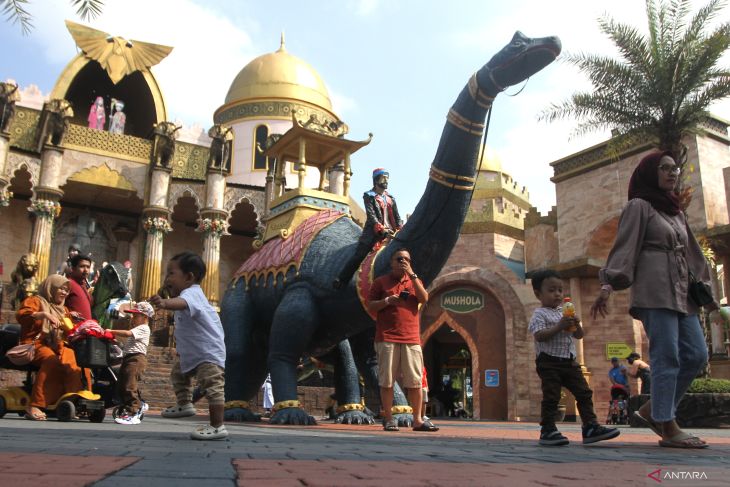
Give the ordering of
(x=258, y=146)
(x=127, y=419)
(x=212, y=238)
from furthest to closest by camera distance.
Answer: (x=258, y=146)
(x=212, y=238)
(x=127, y=419)

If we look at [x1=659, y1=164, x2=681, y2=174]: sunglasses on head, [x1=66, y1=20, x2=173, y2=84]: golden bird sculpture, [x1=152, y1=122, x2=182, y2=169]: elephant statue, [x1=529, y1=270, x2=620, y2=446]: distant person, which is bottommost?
[x1=529, y1=270, x2=620, y2=446]: distant person

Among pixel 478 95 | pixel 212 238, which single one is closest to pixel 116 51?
pixel 212 238

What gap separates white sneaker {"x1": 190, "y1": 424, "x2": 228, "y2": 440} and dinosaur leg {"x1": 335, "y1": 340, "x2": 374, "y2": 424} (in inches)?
154

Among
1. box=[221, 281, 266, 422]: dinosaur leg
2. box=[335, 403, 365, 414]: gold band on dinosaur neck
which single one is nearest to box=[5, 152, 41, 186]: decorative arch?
box=[221, 281, 266, 422]: dinosaur leg

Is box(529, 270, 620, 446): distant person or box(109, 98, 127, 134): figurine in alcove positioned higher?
box(109, 98, 127, 134): figurine in alcove

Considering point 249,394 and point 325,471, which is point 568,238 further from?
point 325,471

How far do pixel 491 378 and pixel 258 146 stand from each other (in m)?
13.2

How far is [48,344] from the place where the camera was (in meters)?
7.05

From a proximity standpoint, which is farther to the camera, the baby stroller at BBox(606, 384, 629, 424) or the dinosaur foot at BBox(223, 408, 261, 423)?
the baby stroller at BBox(606, 384, 629, 424)

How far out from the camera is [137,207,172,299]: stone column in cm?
2191

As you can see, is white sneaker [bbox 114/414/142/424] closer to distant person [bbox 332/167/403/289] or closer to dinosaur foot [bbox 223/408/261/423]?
dinosaur foot [bbox 223/408/261/423]

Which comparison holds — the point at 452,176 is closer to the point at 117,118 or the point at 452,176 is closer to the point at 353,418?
the point at 353,418

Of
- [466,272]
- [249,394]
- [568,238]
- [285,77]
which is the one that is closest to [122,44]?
[285,77]

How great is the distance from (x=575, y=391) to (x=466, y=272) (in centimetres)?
2015
